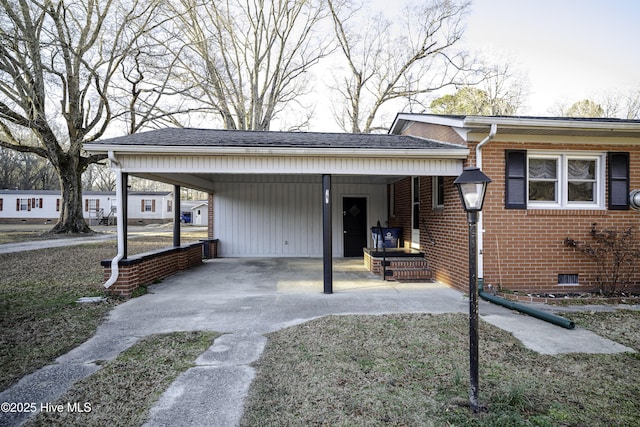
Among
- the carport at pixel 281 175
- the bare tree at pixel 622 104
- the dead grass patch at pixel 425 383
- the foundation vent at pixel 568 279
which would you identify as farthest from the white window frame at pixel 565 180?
the bare tree at pixel 622 104

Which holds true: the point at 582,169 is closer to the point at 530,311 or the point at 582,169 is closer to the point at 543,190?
the point at 543,190

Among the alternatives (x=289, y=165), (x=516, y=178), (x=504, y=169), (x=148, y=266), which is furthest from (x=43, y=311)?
(x=516, y=178)

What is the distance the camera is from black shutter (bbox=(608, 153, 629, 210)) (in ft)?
21.0

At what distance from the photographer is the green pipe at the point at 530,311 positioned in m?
4.53

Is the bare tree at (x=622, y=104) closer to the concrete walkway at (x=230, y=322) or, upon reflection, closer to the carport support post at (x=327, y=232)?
the concrete walkway at (x=230, y=322)

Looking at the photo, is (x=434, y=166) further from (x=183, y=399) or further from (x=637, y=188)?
(x=183, y=399)

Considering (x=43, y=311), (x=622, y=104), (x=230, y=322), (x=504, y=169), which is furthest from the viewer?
(x=622, y=104)

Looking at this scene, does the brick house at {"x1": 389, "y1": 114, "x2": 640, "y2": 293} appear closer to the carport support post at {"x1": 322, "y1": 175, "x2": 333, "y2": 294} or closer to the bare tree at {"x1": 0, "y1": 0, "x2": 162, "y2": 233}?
the carport support post at {"x1": 322, "y1": 175, "x2": 333, "y2": 294}

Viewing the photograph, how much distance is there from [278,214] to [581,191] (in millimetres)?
8680

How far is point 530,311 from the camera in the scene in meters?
5.03

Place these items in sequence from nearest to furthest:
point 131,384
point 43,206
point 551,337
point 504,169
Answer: point 131,384
point 551,337
point 504,169
point 43,206

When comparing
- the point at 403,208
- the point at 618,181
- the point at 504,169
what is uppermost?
the point at 504,169

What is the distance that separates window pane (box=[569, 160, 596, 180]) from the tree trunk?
21709mm

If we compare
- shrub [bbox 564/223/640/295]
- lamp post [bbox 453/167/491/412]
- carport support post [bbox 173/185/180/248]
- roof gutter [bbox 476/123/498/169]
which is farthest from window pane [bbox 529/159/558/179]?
carport support post [bbox 173/185/180/248]
